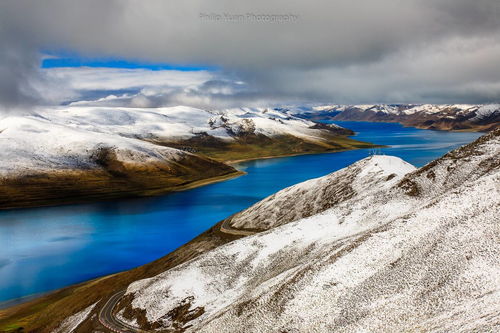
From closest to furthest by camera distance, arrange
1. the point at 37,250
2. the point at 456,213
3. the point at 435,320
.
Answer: the point at 435,320
the point at 456,213
the point at 37,250

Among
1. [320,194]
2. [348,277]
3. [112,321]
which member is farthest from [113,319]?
[320,194]

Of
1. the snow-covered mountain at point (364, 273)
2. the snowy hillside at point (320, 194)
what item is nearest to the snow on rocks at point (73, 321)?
the snow-covered mountain at point (364, 273)

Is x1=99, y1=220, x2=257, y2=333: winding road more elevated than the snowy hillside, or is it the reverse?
the snowy hillside

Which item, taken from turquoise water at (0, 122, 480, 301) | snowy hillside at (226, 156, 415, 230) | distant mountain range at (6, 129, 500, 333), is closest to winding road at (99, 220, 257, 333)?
distant mountain range at (6, 129, 500, 333)

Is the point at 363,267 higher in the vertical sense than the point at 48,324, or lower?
higher

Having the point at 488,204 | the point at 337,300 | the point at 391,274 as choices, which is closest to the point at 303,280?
the point at 337,300

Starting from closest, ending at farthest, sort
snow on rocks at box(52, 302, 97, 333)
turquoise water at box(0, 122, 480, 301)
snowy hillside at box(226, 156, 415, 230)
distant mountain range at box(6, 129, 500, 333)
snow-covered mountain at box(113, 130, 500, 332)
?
1. snow-covered mountain at box(113, 130, 500, 332)
2. distant mountain range at box(6, 129, 500, 333)
3. snow on rocks at box(52, 302, 97, 333)
4. turquoise water at box(0, 122, 480, 301)
5. snowy hillside at box(226, 156, 415, 230)

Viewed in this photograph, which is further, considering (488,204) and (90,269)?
(90,269)

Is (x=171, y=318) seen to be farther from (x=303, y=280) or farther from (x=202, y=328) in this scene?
(x=303, y=280)

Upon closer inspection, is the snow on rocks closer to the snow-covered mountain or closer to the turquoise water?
the snow-covered mountain

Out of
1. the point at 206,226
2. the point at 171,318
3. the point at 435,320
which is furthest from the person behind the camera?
the point at 206,226
